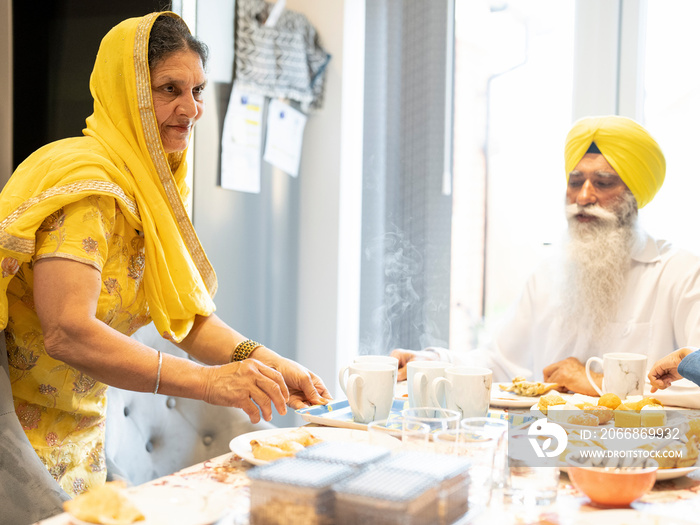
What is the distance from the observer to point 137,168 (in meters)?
1.45

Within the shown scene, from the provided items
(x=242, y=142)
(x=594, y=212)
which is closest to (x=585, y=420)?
(x=594, y=212)

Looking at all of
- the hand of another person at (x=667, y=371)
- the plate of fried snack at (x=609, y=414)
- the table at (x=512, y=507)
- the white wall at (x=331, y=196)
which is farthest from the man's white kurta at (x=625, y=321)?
the white wall at (x=331, y=196)

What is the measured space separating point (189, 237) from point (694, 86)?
212 cm

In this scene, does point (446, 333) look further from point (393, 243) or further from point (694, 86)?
point (694, 86)

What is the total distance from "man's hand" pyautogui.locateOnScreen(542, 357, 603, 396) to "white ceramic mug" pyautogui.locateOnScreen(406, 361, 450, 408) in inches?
17.7

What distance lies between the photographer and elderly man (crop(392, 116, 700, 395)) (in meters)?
1.95

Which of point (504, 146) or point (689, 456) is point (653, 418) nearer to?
point (689, 456)

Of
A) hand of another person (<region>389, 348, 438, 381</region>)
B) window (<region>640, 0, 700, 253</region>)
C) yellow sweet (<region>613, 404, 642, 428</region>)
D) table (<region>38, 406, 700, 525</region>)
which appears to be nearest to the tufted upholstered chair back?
hand of another person (<region>389, 348, 438, 381</region>)

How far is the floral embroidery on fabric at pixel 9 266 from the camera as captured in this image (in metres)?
1.24

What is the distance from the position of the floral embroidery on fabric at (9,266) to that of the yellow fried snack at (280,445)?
0.62 m

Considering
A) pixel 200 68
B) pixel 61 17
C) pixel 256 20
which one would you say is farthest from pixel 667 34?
pixel 61 17

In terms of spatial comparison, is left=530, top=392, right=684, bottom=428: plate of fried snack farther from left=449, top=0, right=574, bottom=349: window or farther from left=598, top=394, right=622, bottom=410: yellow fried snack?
left=449, top=0, right=574, bottom=349: window

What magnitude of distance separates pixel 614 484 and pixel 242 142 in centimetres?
212

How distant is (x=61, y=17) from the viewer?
2.09 m
